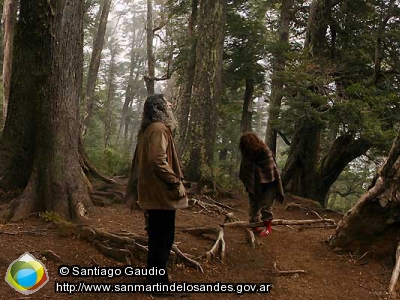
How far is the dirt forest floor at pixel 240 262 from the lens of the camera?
4898mm

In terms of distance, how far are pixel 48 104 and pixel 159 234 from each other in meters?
3.93

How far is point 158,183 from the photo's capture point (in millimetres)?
4164

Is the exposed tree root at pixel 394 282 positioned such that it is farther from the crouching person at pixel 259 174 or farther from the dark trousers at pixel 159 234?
the dark trousers at pixel 159 234

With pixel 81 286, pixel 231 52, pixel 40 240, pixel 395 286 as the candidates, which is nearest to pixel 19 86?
pixel 40 240

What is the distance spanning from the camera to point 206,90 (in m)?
11.5

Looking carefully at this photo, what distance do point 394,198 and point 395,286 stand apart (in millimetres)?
1402

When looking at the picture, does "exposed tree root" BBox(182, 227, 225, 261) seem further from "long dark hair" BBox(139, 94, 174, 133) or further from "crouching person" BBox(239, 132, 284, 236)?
"long dark hair" BBox(139, 94, 174, 133)

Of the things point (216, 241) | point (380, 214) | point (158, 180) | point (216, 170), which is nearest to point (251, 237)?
point (216, 241)

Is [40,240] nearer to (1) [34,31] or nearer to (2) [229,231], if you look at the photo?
(2) [229,231]

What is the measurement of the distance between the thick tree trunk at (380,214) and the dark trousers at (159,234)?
11.2 feet

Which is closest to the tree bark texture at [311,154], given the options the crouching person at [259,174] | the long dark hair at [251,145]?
the crouching person at [259,174]

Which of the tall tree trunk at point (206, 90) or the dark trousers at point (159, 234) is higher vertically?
the tall tree trunk at point (206, 90)

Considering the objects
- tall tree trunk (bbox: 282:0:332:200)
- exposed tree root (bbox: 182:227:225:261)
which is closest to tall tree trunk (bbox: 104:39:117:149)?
tall tree trunk (bbox: 282:0:332:200)

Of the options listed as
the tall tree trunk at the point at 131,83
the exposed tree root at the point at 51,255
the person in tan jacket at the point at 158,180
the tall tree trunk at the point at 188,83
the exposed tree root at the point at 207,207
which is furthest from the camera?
the tall tree trunk at the point at 131,83
